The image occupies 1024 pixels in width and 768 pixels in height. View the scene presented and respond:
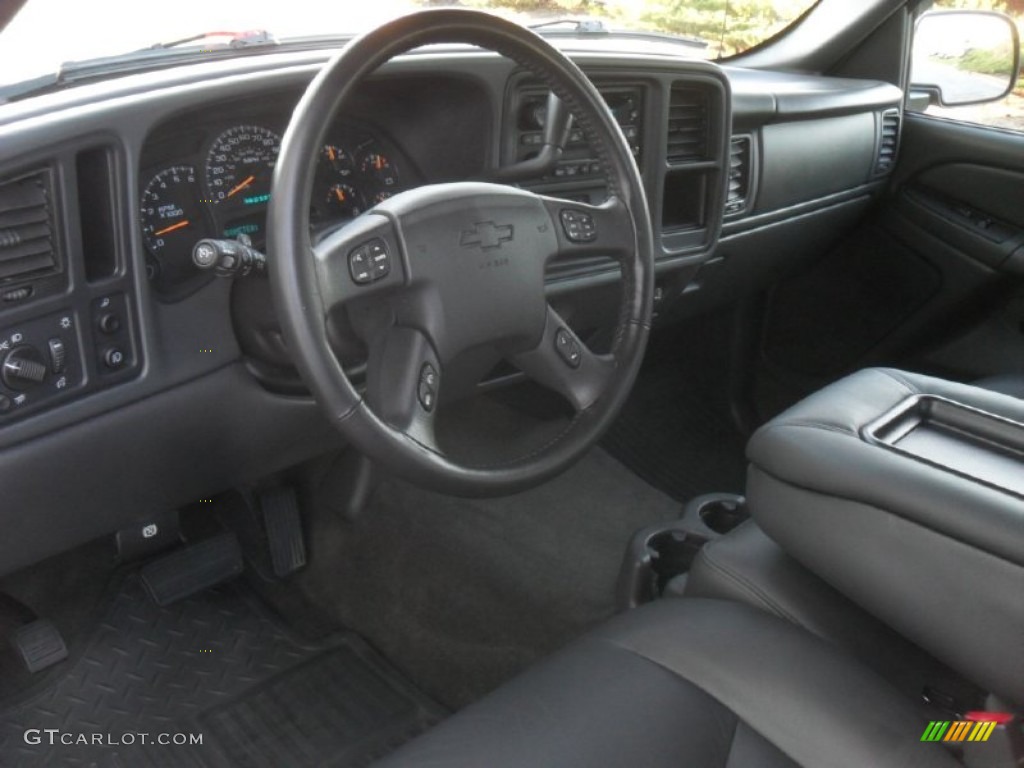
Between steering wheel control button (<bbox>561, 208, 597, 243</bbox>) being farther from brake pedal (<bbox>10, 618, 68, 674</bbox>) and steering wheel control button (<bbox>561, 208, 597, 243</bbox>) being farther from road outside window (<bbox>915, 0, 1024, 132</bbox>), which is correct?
road outside window (<bbox>915, 0, 1024, 132</bbox>)

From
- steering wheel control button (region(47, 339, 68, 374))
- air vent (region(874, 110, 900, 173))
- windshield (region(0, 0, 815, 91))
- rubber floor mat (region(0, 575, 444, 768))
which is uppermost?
windshield (region(0, 0, 815, 91))

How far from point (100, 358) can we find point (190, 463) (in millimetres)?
285

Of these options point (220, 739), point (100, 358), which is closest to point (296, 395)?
point (100, 358)

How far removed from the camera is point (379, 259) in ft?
4.18

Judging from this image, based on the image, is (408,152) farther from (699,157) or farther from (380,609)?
(380,609)

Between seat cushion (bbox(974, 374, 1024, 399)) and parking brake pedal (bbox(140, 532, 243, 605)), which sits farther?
seat cushion (bbox(974, 374, 1024, 399))

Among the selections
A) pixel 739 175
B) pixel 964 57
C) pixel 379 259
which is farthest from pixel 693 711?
pixel 964 57

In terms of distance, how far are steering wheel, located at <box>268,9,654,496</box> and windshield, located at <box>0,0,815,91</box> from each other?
101 mm

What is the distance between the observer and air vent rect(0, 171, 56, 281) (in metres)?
1.27

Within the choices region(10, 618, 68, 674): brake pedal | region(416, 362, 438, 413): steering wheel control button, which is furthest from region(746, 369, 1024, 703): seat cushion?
region(10, 618, 68, 674): brake pedal

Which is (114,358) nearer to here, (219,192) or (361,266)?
(219,192)

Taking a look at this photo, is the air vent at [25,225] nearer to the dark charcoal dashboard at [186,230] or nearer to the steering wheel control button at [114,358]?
the dark charcoal dashboard at [186,230]

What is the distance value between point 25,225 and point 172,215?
0.24 metres

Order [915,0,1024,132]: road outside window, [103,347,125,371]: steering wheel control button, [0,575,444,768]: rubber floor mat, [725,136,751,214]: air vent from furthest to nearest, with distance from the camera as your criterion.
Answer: [915,0,1024,132]: road outside window < [725,136,751,214]: air vent < [0,575,444,768]: rubber floor mat < [103,347,125,371]: steering wheel control button
